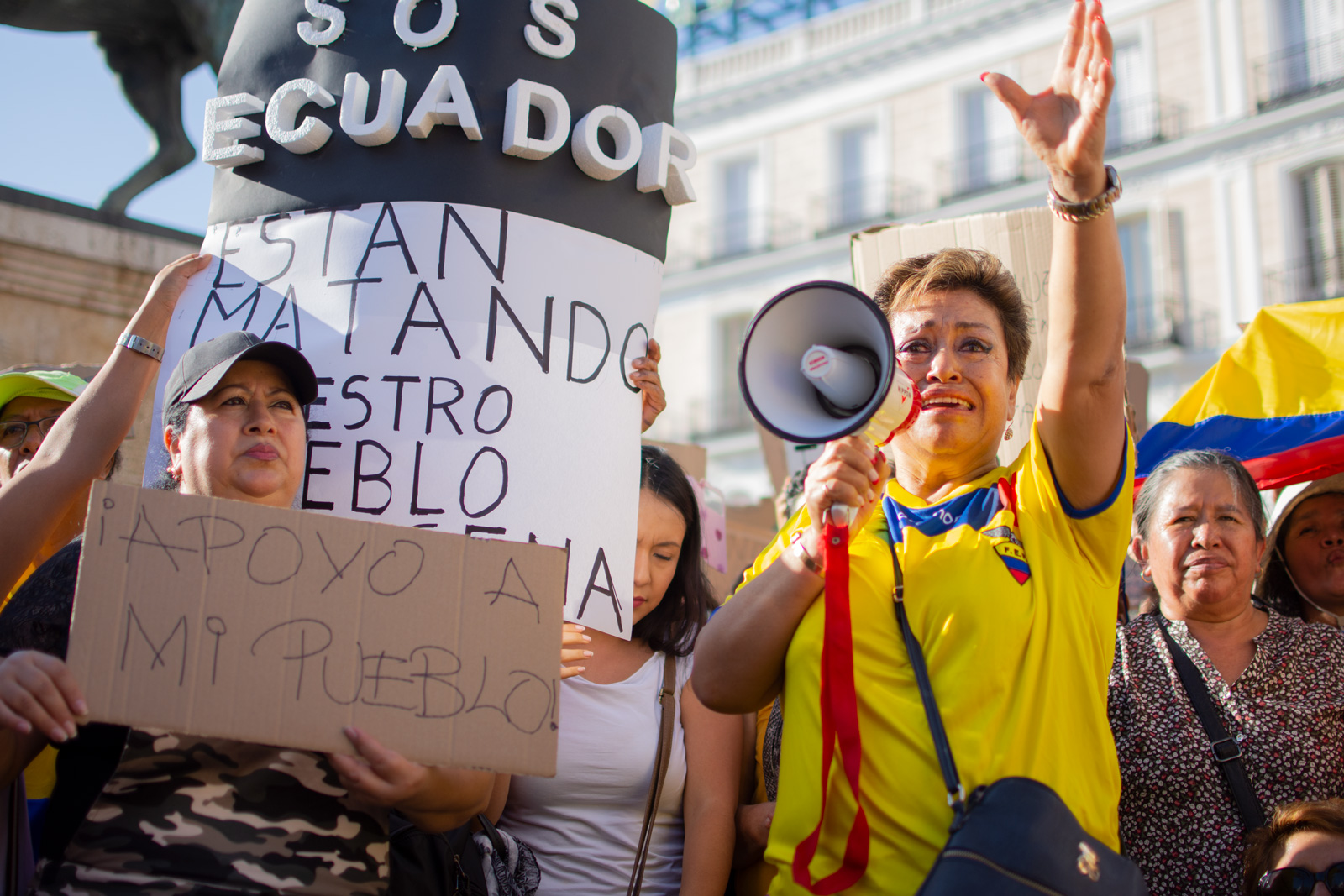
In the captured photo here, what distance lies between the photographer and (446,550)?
204 centimetres

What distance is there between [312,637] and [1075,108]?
1439mm

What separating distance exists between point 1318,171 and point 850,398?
18.0 metres

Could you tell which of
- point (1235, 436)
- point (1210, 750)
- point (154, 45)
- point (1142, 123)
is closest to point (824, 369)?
point (1210, 750)

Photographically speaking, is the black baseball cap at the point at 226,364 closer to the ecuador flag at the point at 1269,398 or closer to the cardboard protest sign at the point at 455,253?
the cardboard protest sign at the point at 455,253

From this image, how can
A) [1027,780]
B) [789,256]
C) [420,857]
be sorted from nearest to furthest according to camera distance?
[1027,780]
[420,857]
[789,256]

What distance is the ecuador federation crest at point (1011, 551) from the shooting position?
6.81 ft

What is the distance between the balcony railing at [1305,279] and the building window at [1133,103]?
2843 millimetres

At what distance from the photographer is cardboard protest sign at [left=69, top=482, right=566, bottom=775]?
1872mm

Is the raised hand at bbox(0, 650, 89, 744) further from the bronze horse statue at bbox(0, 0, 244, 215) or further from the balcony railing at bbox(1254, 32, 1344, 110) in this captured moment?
the balcony railing at bbox(1254, 32, 1344, 110)

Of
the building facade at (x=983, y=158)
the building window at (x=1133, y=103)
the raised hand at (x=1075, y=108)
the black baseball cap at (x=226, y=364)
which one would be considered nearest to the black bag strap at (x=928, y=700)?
the raised hand at (x=1075, y=108)

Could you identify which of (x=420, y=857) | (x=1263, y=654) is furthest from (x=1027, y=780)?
(x=1263, y=654)

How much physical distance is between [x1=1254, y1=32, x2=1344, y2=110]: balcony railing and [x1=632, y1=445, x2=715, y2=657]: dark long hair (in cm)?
1707

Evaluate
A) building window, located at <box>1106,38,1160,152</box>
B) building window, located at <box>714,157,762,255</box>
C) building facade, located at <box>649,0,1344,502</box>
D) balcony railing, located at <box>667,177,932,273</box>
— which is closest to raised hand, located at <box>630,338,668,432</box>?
building facade, located at <box>649,0,1344,502</box>

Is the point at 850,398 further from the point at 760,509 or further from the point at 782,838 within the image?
the point at 760,509
